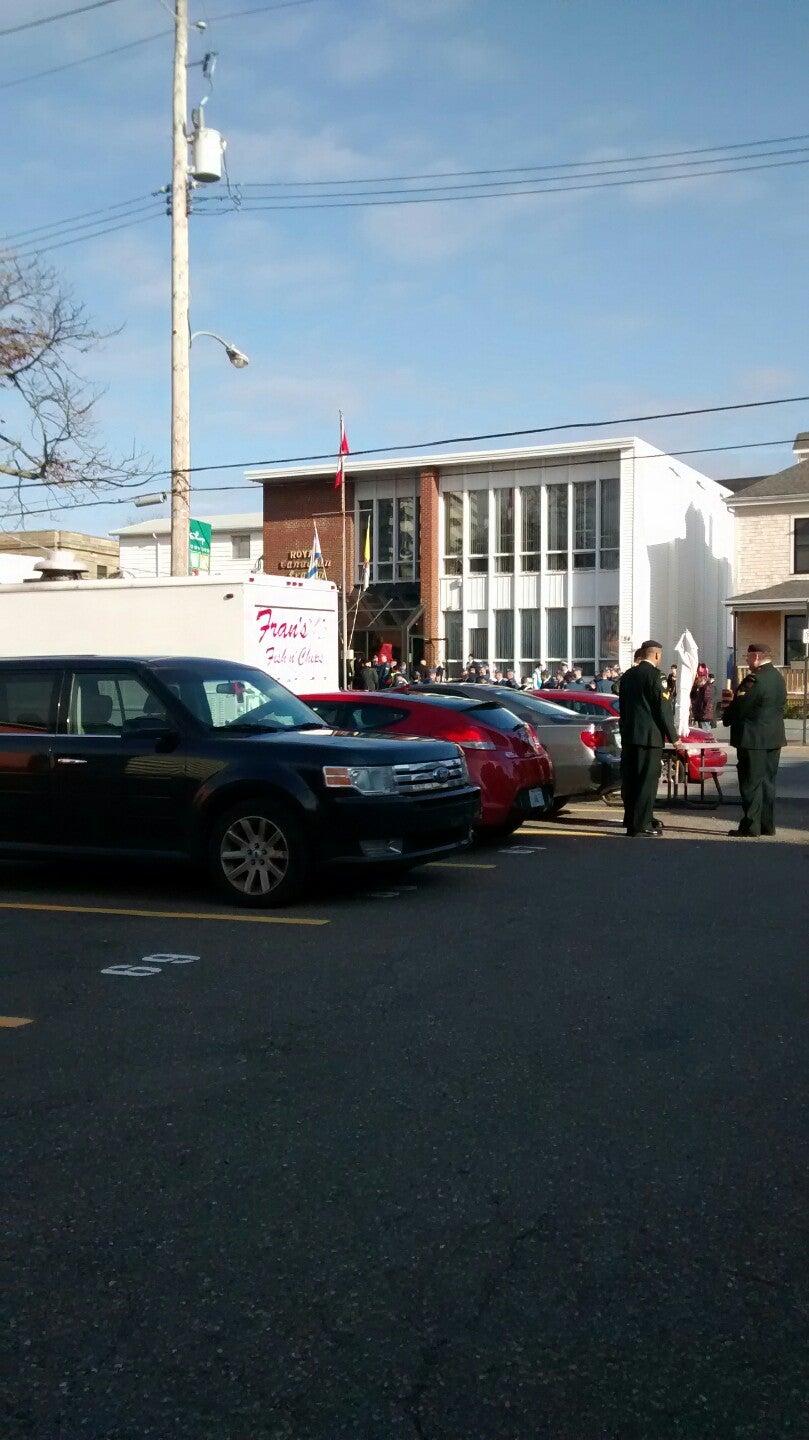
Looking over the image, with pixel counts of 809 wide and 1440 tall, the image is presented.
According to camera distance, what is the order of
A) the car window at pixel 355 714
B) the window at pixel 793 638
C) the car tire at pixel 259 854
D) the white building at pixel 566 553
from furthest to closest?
the white building at pixel 566 553
the window at pixel 793 638
the car window at pixel 355 714
the car tire at pixel 259 854

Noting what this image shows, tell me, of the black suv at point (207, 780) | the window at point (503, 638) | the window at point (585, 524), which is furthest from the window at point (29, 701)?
the window at point (503, 638)

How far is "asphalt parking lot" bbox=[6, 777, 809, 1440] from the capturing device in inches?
123

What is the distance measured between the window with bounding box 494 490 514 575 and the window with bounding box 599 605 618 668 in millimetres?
3738

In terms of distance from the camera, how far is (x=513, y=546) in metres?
46.2

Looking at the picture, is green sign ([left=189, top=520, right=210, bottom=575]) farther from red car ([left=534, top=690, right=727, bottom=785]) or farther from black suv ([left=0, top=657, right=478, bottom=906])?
black suv ([left=0, top=657, right=478, bottom=906])

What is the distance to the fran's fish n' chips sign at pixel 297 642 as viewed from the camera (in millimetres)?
17281

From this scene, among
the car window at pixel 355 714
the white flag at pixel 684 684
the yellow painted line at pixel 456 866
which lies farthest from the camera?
the white flag at pixel 684 684

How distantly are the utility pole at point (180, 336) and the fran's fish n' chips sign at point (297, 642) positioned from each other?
3.08 m

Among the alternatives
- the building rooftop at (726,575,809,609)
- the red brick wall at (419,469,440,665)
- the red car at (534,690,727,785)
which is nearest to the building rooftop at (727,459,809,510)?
the building rooftop at (726,575,809,609)

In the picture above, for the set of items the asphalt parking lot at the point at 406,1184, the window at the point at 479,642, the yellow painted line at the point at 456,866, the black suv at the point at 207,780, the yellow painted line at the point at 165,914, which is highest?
the window at the point at 479,642

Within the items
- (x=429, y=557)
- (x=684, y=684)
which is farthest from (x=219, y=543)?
(x=684, y=684)

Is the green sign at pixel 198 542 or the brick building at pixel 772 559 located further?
the brick building at pixel 772 559

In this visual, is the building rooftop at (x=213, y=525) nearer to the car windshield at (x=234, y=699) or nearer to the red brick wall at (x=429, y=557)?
the red brick wall at (x=429, y=557)

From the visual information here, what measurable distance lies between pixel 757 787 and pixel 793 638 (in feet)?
96.5
